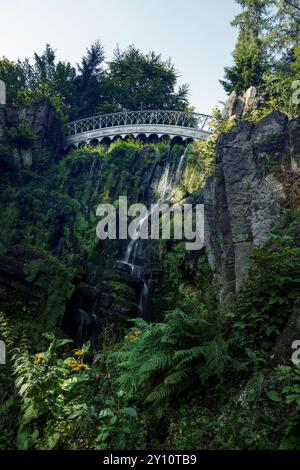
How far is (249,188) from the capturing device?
356 inches

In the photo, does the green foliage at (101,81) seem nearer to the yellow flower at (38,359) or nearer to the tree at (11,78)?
the tree at (11,78)

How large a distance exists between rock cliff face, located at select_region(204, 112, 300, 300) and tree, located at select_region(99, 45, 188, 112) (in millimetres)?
23711

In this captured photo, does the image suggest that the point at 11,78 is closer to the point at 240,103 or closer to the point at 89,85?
the point at 89,85

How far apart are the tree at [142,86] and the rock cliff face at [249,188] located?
2371 cm

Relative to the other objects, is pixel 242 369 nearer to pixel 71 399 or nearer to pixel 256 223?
pixel 71 399

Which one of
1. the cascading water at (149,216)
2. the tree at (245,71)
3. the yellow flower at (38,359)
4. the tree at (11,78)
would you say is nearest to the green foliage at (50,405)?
the yellow flower at (38,359)

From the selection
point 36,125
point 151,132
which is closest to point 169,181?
point 151,132

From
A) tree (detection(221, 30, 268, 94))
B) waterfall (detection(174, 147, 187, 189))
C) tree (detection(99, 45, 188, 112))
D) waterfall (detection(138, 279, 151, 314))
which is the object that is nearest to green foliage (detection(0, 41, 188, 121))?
tree (detection(99, 45, 188, 112))

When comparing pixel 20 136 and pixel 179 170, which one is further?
pixel 20 136

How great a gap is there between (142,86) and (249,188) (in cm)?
2790

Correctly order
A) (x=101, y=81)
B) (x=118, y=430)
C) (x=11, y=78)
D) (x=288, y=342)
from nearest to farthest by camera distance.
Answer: (x=118, y=430) < (x=288, y=342) < (x=11, y=78) < (x=101, y=81)

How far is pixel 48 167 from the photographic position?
2394 centimetres
